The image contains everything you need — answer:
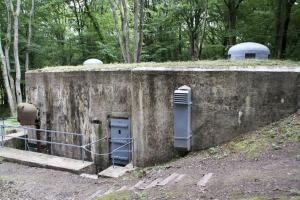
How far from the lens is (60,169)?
9.09 metres

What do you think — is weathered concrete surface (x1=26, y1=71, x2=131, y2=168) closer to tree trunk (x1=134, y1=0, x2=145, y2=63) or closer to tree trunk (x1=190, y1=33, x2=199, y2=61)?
tree trunk (x1=134, y1=0, x2=145, y2=63)

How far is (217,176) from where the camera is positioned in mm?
5883

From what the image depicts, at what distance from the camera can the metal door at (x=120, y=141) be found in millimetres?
9352

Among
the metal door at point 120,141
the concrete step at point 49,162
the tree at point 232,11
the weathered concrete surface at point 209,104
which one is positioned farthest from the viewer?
the tree at point 232,11

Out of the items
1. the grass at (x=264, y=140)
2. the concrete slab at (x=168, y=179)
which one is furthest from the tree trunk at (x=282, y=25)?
the concrete slab at (x=168, y=179)

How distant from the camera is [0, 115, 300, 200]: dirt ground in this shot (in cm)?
496

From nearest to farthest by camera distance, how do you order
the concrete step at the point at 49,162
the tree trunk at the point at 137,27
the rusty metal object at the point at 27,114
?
the concrete step at the point at 49,162 → the rusty metal object at the point at 27,114 → the tree trunk at the point at 137,27

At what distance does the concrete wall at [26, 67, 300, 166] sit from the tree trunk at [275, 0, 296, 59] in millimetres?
10555

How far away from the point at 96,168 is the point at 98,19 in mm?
18373

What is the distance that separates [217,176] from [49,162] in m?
5.50

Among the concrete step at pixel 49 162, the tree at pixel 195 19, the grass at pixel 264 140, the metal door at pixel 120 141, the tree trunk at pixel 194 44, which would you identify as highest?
the tree at pixel 195 19

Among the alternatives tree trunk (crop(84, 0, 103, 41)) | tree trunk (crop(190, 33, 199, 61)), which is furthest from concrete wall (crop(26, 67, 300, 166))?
tree trunk (crop(84, 0, 103, 41))

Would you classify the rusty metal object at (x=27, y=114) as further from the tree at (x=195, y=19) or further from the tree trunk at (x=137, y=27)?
the tree at (x=195, y=19)

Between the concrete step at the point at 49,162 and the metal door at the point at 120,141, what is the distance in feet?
2.55
